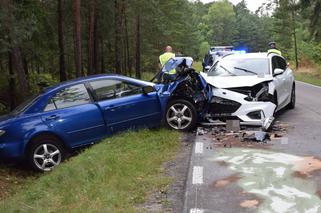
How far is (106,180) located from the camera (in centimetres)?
650

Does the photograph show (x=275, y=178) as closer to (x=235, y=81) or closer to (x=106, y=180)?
(x=106, y=180)

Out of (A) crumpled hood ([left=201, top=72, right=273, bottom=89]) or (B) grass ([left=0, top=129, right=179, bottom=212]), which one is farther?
(A) crumpled hood ([left=201, top=72, right=273, bottom=89])

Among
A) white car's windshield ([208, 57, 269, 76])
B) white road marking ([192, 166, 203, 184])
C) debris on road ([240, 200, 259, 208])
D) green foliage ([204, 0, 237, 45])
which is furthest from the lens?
green foliage ([204, 0, 237, 45])

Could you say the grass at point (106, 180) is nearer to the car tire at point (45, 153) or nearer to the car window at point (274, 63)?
the car tire at point (45, 153)

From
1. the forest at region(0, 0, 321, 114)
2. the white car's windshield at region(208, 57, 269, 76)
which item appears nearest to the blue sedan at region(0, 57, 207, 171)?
the white car's windshield at region(208, 57, 269, 76)

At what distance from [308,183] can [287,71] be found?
7.57 m

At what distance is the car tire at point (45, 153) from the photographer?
8.62 meters

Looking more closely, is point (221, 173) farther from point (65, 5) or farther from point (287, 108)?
point (65, 5)

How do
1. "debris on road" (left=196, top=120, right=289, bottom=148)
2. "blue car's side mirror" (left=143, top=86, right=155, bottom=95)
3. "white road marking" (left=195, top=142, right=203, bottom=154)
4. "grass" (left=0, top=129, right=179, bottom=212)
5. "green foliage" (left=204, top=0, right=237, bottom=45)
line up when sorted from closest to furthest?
1. "grass" (left=0, top=129, right=179, bottom=212)
2. "white road marking" (left=195, top=142, right=203, bottom=154)
3. "debris on road" (left=196, top=120, right=289, bottom=148)
4. "blue car's side mirror" (left=143, top=86, right=155, bottom=95)
5. "green foliage" (left=204, top=0, right=237, bottom=45)

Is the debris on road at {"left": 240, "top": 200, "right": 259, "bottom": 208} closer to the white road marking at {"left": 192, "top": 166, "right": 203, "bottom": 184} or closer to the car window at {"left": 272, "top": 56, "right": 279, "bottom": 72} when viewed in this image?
the white road marking at {"left": 192, "top": 166, "right": 203, "bottom": 184}

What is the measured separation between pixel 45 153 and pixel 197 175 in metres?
3.54

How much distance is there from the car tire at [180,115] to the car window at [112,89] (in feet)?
2.57

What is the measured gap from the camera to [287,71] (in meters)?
12.9

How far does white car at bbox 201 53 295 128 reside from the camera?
9688 millimetres
